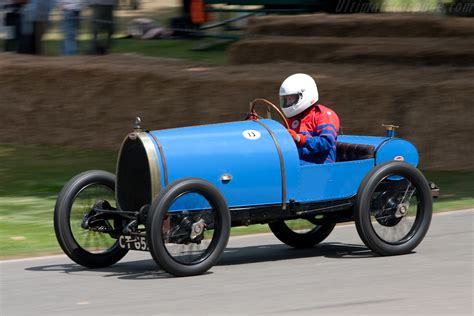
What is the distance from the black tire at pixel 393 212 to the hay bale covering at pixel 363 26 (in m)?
9.11

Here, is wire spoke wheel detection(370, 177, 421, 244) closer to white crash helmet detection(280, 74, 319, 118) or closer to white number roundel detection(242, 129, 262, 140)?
white crash helmet detection(280, 74, 319, 118)

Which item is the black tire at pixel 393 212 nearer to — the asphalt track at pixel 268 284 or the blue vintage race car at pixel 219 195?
the blue vintage race car at pixel 219 195

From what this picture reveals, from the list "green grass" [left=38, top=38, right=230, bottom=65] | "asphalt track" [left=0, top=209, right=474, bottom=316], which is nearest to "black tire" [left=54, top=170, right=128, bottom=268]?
"asphalt track" [left=0, top=209, right=474, bottom=316]

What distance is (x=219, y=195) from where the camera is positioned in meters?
7.94

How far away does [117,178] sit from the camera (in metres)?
8.45

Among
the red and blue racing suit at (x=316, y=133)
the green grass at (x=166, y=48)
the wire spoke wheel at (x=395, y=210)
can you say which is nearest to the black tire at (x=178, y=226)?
the red and blue racing suit at (x=316, y=133)

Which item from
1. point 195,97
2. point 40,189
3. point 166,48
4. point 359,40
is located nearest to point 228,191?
point 40,189

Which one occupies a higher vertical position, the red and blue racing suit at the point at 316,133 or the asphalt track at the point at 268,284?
the red and blue racing suit at the point at 316,133

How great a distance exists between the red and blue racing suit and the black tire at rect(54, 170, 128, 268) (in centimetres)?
145

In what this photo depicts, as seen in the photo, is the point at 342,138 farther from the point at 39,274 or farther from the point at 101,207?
the point at 39,274

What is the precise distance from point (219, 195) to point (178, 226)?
1.16 ft

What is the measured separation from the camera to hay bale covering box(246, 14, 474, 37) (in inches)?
719

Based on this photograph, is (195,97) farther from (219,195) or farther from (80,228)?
(219,195)

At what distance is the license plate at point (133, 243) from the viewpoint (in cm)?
794
